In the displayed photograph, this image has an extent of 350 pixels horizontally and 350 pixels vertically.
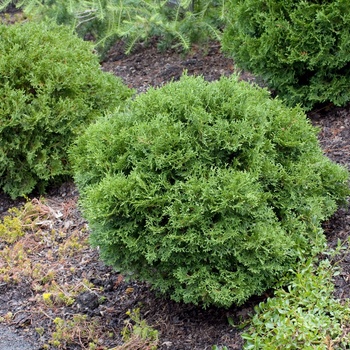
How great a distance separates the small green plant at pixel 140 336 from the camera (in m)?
3.25

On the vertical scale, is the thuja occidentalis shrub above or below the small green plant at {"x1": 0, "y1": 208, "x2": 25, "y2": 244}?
above

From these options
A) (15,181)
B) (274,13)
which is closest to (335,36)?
(274,13)

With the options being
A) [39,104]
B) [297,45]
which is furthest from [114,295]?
[297,45]

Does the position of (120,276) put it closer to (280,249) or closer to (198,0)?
(280,249)

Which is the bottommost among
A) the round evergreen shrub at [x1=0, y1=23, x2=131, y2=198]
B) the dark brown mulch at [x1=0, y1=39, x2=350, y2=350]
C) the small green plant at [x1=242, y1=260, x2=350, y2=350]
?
the dark brown mulch at [x1=0, y1=39, x2=350, y2=350]

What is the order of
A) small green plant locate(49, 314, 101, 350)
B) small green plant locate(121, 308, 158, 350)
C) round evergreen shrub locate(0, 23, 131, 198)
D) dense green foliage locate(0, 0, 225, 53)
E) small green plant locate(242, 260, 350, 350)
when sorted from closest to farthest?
small green plant locate(242, 260, 350, 350), small green plant locate(121, 308, 158, 350), small green plant locate(49, 314, 101, 350), round evergreen shrub locate(0, 23, 131, 198), dense green foliage locate(0, 0, 225, 53)

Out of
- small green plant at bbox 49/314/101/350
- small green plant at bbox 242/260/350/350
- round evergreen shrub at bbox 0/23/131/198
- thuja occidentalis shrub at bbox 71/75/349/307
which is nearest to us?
small green plant at bbox 242/260/350/350

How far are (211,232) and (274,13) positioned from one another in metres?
2.44

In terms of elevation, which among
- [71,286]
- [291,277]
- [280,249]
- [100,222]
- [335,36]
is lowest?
[71,286]

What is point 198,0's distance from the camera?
657 centimetres

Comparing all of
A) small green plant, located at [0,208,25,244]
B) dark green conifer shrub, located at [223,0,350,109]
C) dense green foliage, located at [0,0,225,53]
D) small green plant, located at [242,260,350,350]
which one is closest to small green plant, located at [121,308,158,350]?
small green plant, located at [242,260,350,350]

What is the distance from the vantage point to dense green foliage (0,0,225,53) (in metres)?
6.29

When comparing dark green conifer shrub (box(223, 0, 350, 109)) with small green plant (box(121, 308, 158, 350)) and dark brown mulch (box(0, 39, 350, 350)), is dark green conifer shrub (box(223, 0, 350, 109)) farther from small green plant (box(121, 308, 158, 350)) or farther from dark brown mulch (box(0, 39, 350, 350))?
small green plant (box(121, 308, 158, 350))

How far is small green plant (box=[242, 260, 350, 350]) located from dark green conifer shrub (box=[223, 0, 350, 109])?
1.99 metres
